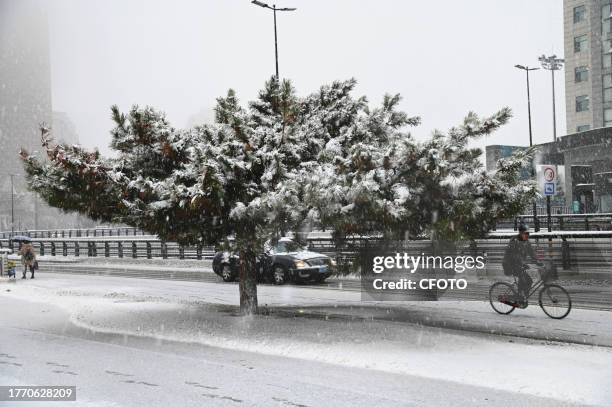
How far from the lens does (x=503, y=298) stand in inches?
511

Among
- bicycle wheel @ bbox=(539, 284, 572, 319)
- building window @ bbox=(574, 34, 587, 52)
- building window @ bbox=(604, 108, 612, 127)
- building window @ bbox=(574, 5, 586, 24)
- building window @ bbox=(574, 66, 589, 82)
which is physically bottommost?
bicycle wheel @ bbox=(539, 284, 572, 319)

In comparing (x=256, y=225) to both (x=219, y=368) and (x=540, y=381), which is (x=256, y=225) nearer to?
(x=219, y=368)

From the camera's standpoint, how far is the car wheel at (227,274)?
2300cm

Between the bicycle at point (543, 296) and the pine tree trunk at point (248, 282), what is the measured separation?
488 cm

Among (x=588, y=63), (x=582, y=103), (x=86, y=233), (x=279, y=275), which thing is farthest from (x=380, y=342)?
(x=588, y=63)

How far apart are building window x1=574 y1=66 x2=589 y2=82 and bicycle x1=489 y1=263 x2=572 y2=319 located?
213ft

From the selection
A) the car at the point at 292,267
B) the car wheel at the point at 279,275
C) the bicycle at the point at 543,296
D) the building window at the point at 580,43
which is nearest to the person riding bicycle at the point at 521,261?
the bicycle at the point at 543,296

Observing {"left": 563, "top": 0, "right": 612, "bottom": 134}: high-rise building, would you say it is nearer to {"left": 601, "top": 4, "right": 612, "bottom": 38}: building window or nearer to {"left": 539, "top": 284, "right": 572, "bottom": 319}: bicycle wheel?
{"left": 601, "top": 4, "right": 612, "bottom": 38}: building window

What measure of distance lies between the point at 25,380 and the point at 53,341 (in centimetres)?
312

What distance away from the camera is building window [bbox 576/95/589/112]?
70625mm

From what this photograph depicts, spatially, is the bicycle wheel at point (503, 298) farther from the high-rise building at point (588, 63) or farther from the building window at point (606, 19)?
the building window at point (606, 19)

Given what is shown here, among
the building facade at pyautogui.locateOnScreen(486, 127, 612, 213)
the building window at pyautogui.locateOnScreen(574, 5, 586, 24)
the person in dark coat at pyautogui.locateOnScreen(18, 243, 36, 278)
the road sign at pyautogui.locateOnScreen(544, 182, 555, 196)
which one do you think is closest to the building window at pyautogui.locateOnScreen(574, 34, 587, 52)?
the building window at pyautogui.locateOnScreen(574, 5, 586, 24)

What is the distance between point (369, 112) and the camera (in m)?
12.6

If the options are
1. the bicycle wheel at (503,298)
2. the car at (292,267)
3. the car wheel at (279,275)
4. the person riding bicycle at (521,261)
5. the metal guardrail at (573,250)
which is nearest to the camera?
the person riding bicycle at (521,261)
